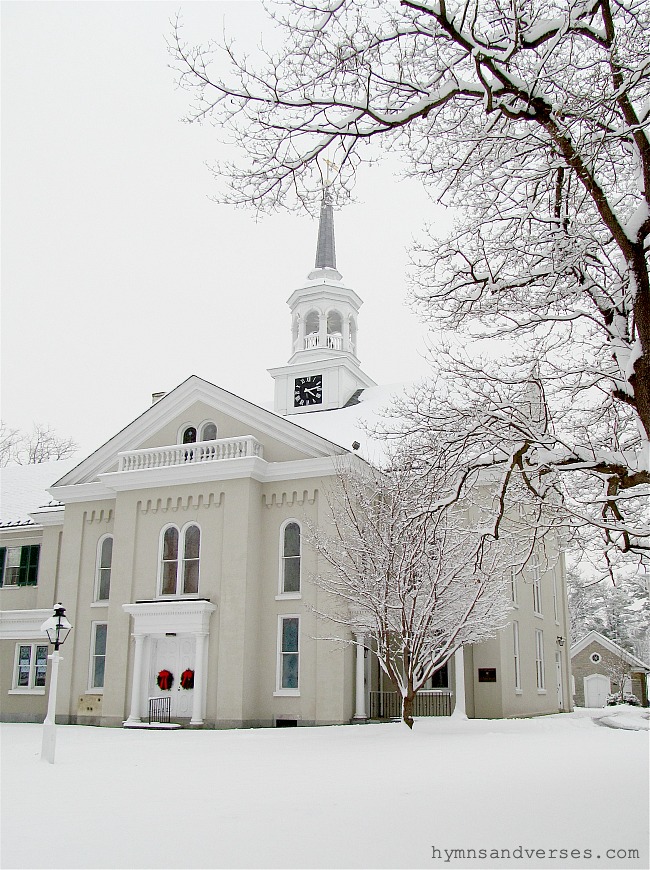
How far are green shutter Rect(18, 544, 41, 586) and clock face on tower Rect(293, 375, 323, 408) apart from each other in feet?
40.9

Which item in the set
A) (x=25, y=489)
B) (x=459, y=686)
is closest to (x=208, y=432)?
(x=459, y=686)

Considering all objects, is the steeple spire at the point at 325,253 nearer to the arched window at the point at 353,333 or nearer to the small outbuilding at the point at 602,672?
the arched window at the point at 353,333

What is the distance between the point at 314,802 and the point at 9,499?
1076 inches

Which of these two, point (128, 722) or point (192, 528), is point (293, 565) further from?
point (128, 722)

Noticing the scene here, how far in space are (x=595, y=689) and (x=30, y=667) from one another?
34.3 meters

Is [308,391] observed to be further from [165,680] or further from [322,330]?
[165,680]

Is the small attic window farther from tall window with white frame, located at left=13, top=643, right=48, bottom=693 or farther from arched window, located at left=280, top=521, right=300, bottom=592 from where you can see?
tall window with white frame, located at left=13, top=643, right=48, bottom=693

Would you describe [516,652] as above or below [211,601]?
below

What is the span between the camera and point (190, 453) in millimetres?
25562

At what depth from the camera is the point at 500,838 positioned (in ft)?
24.0

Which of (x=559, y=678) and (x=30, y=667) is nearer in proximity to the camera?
(x=30, y=667)

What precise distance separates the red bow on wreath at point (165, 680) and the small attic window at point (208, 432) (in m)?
7.09

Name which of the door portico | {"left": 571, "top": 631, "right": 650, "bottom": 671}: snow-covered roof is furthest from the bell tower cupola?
{"left": 571, "top": 631, "right": 650, "bottom": 671}: snow-covered roof

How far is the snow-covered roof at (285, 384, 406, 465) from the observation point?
26.5 meters
